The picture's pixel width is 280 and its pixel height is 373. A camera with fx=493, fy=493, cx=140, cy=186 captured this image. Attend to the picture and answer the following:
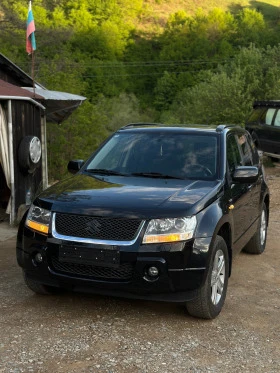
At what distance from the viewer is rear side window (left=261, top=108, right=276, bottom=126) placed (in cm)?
1497

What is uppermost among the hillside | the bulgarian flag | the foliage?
the hillside

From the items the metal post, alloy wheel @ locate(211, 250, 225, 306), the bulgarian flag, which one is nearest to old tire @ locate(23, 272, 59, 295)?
alloy wheel @ locate(211, 250, 225, 306)

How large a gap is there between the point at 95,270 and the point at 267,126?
11971 millimetres

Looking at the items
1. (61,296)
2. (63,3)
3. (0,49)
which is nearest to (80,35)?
(63,3)

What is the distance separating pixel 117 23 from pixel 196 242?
97.7m

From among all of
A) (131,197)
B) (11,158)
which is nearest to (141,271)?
(131,197)

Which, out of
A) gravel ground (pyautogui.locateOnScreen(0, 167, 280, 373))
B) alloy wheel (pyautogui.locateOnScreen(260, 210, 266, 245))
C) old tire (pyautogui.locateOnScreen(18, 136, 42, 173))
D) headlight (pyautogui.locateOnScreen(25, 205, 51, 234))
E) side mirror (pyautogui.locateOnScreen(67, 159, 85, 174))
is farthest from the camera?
old tire (pyautogui.locateOnScreen(18, 136, 42, 173))

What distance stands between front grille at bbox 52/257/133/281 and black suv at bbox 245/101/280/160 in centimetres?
1159

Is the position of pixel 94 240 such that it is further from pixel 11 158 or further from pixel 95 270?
pixel 11 158

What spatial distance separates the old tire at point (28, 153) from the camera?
29.5ft

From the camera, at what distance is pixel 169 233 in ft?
13.3

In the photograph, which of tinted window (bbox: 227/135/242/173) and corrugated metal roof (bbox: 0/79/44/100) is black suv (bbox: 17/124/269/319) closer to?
tinted window (bbox: 227/135/242/173)

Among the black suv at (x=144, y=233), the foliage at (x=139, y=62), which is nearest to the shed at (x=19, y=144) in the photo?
the black suv at (x=144, y=233)

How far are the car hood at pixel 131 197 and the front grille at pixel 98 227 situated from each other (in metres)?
0.05
